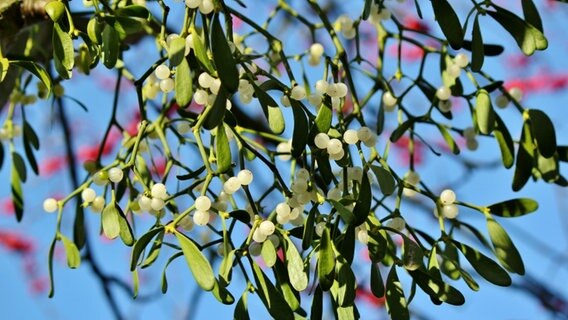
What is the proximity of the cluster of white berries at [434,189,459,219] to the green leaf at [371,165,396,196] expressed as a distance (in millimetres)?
88

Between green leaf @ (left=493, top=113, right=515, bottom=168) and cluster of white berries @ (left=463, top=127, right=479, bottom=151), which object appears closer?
green leaf @ (left=493, top=113, right=515, bottom=168)

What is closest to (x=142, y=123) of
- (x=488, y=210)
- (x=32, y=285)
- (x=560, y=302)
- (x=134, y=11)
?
(x=134, y=11)

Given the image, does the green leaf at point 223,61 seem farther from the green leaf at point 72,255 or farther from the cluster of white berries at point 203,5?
the green leaf at point 72,255

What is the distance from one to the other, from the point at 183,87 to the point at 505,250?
261 mm

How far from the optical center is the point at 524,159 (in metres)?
0.68

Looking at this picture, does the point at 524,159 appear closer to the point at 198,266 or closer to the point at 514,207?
the point at 514,207

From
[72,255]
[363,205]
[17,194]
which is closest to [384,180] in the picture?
[363,205]

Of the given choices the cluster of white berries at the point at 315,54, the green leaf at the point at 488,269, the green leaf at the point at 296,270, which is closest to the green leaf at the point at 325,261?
the green leaf at the point at 296,270

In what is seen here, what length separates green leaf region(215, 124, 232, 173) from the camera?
0.53 meters

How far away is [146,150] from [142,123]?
0.49ft

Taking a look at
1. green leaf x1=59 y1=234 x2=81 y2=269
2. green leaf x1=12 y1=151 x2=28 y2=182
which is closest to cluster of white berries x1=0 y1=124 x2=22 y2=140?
green leaf x1=12 y1=151 x2=28 y2=182

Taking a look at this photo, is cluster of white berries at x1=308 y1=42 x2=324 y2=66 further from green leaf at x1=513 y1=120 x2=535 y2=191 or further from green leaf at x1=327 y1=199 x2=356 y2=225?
green leaf at x1=327 y1=199 x2=356 y2=225

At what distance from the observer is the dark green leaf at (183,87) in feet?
1.63

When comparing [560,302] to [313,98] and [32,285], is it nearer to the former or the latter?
[313,98]
